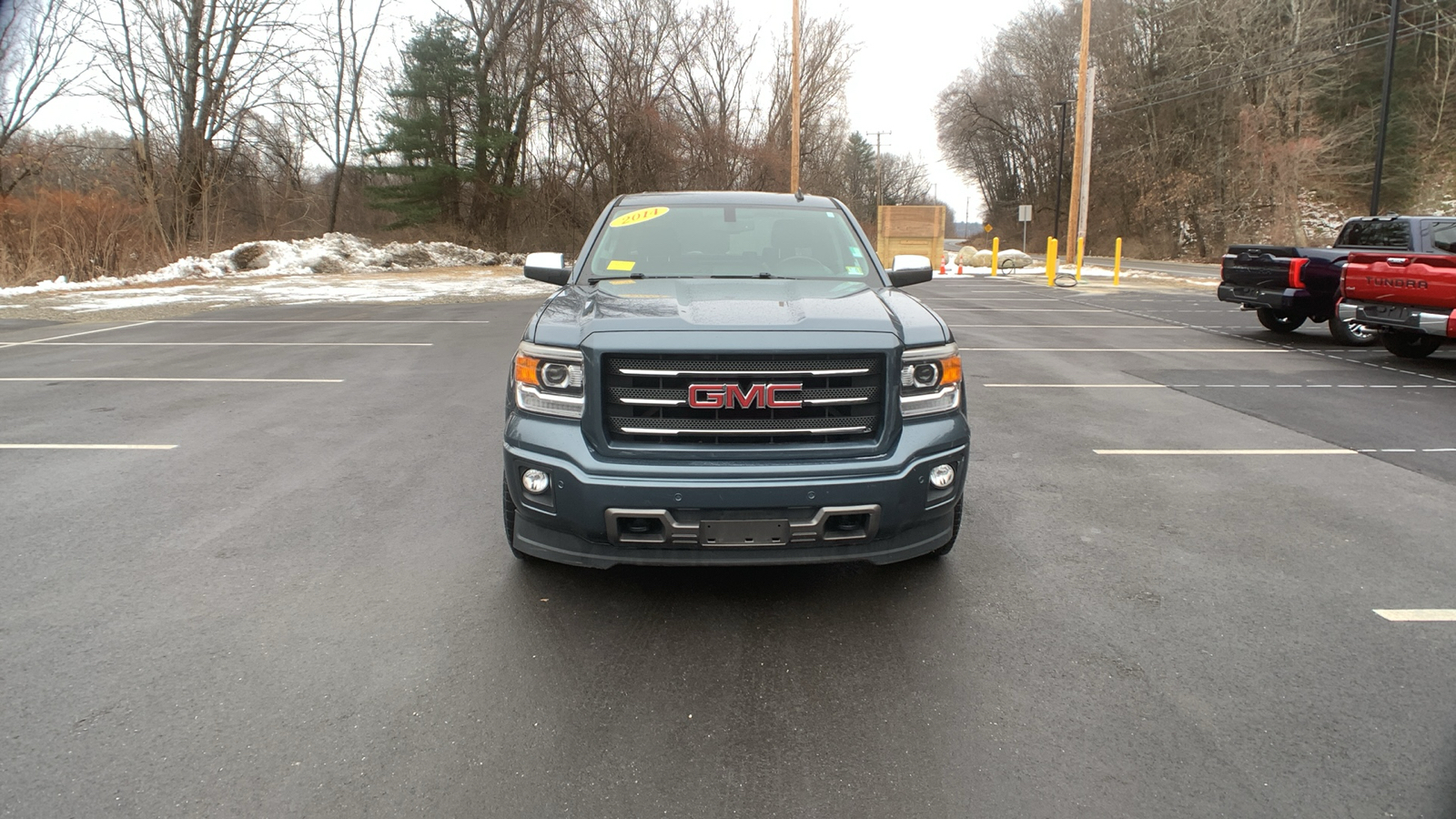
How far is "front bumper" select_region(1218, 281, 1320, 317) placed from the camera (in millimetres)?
13094

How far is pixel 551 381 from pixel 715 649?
4.00 ft

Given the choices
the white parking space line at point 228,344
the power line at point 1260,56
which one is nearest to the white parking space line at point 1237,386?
the white parking space line at point 228,344

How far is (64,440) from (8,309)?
12.7 meters

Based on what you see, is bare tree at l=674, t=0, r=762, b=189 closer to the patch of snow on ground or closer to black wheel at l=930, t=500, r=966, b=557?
the patch of snow on ground

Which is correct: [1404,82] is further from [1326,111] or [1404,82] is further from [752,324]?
[752,324]

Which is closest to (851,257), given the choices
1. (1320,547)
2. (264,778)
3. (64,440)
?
(1320,547)

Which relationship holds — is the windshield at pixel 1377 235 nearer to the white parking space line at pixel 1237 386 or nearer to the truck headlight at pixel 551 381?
the white parking space line at pixel 1237 386

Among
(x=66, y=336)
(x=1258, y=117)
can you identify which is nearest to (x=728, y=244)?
(x=66, y=336)

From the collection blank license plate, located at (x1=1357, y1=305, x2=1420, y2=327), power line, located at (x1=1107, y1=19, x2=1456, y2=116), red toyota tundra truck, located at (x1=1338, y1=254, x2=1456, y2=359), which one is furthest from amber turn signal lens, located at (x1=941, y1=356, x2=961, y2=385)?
power line, located at (x1=1107, y1=19, x2=1456, y2=116)

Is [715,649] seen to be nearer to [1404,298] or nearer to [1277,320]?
[1404,298]

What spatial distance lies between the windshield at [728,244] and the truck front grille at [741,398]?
140cm

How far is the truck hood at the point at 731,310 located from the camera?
3662mm

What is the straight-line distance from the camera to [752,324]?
363 centimetres

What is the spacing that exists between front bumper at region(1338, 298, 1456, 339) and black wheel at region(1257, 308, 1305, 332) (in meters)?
2.37
